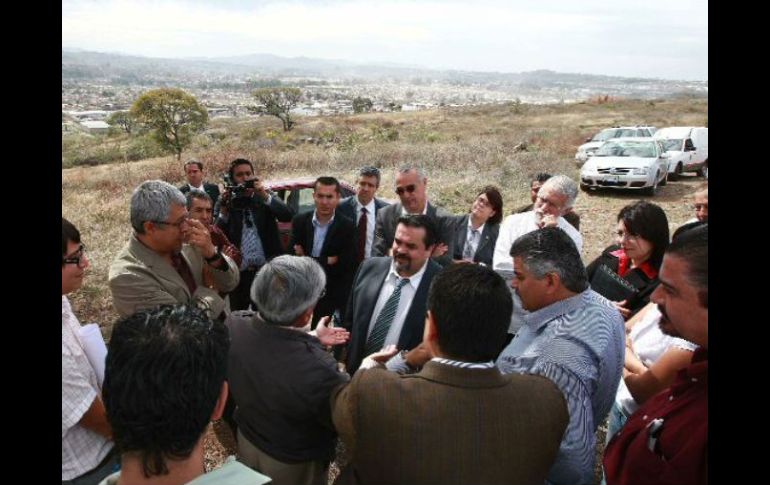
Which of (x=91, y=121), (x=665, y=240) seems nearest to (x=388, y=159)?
(x=665, y=240)

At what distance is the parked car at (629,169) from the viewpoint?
567 inches

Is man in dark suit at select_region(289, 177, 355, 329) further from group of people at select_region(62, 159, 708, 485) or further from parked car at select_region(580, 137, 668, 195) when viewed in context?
parked car at select_region(580, 137, 668, 195)

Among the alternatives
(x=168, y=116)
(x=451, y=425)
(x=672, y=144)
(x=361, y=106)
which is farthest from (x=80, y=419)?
(x=361, y=106)

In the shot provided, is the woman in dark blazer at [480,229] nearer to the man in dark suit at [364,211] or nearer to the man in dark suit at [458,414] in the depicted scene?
the man in dark suit at [364,211]

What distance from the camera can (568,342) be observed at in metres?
2.23

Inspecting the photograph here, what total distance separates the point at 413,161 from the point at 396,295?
18.0 metres

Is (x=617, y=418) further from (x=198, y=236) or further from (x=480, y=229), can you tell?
(x=198, y=236)

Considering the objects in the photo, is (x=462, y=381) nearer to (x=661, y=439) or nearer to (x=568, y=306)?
(x=661, y=439)

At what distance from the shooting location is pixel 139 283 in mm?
2879

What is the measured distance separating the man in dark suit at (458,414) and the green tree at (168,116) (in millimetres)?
31394

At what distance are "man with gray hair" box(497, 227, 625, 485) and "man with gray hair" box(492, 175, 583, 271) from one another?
1467mm

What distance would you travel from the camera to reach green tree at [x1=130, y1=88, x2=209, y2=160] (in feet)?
102
